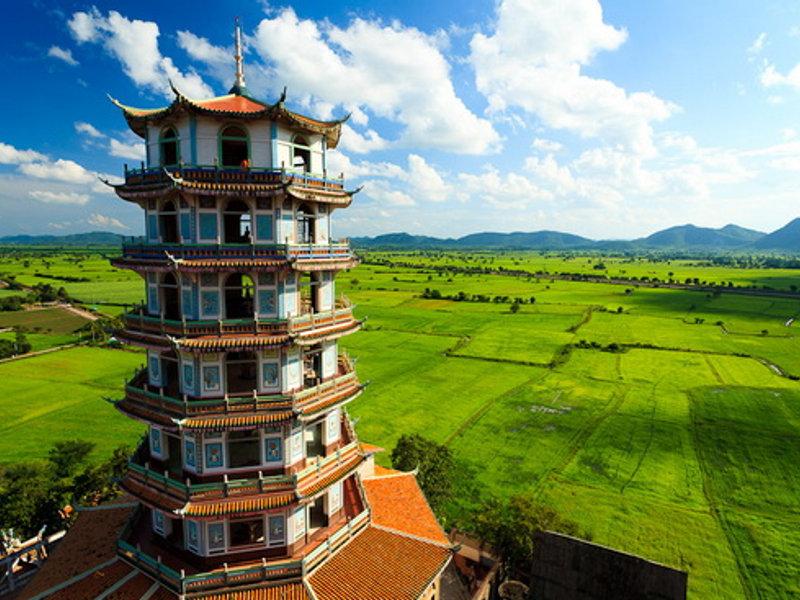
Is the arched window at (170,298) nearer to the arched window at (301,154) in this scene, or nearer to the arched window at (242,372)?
the arched window at (242,372)

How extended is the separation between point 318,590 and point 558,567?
40.3ft

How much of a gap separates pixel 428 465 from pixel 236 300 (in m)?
22.6

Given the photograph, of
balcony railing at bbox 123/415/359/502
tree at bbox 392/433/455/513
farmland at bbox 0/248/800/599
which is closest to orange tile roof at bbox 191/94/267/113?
balcony railing at bbox 123/415/359/502

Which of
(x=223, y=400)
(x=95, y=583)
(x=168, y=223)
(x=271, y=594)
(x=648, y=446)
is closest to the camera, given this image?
(x=223, y=400)

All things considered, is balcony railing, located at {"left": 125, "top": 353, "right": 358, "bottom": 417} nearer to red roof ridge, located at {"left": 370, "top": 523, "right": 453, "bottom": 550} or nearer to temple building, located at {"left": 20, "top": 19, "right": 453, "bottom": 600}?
temple building, located at {"left": 20, "top": 19, "right": 453, "bottom": 600}

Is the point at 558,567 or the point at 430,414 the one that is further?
the point at 430,414

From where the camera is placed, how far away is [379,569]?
79.0 feet

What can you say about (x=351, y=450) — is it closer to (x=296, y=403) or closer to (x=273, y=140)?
(x=296, y=403)

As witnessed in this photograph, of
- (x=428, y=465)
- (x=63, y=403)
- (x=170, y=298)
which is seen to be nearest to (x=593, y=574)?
(x=428, y=465)

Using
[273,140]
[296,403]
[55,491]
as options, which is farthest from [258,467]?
[55,491]

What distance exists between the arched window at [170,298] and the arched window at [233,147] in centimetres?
572

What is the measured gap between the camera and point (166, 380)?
23844 millimetres

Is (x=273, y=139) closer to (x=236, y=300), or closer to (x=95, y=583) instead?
(x=236, y=300)

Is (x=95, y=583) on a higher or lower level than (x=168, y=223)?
lower
